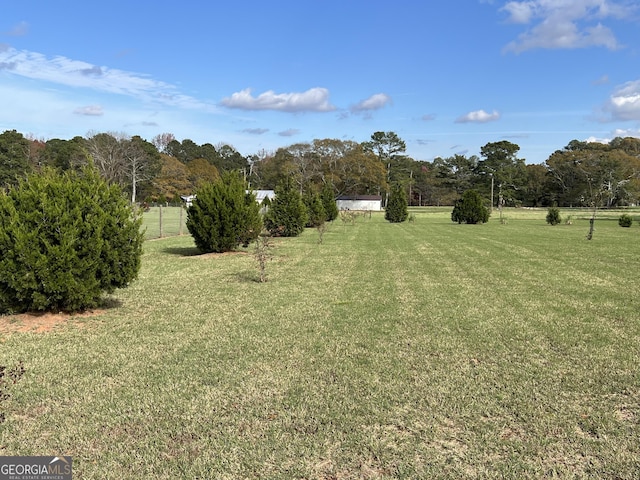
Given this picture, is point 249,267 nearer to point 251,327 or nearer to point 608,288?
point 251,327

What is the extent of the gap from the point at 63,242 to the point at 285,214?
14.0 m

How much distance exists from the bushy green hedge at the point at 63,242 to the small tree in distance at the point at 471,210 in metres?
27.5

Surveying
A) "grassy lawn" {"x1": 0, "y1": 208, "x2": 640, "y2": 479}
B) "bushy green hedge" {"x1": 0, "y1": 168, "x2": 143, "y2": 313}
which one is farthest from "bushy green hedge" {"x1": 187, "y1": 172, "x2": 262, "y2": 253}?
"bushy green hedge" {"x1": 0, "y1": 168, "x2": 143, "y2": 313}

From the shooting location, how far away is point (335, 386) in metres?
3.64

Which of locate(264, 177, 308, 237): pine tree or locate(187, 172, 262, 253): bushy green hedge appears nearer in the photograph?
locate(187, 172, 262, 253): bushy green hedge

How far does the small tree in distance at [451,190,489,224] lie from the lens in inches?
1196

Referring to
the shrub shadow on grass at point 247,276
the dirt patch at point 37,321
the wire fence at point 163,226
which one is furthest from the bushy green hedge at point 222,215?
the dirt patch at point 37,321

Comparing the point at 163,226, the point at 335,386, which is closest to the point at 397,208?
the point at 163,226

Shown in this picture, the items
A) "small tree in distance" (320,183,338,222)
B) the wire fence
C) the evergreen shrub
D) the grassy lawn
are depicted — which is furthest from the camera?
"small tree in distance" (320,183,338,222)

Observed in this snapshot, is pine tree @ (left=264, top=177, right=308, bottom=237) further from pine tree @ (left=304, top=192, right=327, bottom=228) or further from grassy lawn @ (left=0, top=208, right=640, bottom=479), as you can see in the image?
grassy lawn @ (left=0, top=208, right=640, bottom=479)

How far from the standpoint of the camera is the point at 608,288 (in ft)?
26.1

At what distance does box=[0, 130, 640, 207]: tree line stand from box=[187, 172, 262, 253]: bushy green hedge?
41183 millimetres

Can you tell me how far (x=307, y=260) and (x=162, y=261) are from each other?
351cm

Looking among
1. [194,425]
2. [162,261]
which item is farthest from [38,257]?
[162,261]
